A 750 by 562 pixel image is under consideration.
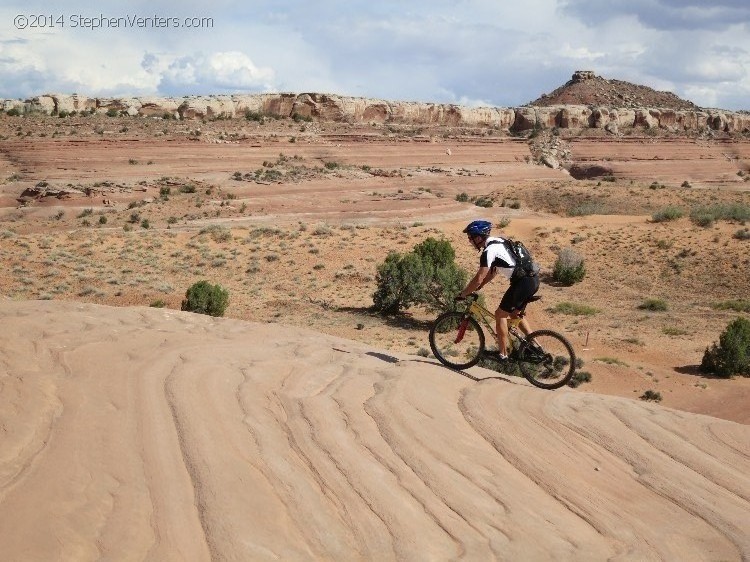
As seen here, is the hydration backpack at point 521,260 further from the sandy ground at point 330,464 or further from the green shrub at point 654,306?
the green shrub at point 654,306

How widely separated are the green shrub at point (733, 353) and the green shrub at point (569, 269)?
9.94 metres

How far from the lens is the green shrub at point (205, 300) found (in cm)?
1770

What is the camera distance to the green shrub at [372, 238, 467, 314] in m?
20.0

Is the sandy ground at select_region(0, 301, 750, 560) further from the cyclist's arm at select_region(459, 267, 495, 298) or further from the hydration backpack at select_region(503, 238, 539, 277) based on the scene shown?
the hydration backpack at select_region(503, 238, 539, 277)

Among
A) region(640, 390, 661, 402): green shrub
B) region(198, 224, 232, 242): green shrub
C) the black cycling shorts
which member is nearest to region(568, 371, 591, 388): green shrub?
region(640, 390, 661, 402): green shrub

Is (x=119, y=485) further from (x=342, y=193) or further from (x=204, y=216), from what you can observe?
(x=342, y=193)

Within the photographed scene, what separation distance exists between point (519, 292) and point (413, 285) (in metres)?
12.6

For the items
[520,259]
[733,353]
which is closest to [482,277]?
[520,259]

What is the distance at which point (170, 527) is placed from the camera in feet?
12.6

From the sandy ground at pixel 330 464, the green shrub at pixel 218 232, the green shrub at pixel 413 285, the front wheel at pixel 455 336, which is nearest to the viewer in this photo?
the sandy ground at pixel 330 464

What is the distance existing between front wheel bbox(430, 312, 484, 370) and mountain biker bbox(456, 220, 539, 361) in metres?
0.39

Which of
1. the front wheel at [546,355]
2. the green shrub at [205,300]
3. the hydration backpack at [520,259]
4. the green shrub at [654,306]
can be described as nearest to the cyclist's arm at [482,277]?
the hydration backpack at [520,259]

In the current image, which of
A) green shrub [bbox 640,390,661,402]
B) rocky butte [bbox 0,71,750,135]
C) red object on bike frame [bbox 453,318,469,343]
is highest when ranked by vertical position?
rocky butte [bbox 0,71,750,135]

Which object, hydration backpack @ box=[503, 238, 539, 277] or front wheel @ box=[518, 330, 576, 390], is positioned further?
front wheel @ box=[518, 330, 576, 390]
